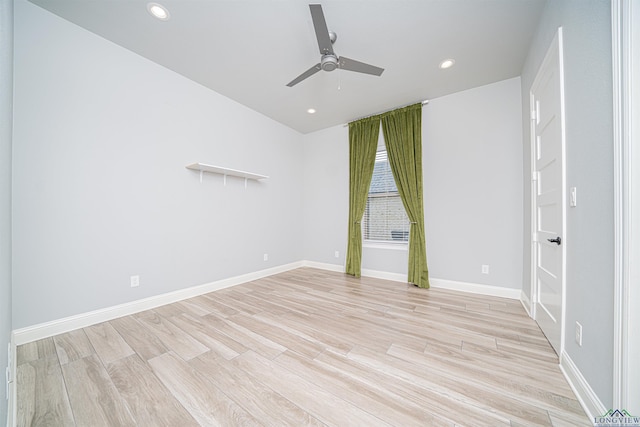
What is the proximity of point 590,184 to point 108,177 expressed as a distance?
150 inches

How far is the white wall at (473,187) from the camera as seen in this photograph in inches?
107

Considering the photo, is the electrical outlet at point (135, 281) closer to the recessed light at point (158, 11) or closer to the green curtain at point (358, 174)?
the recessed light at point (158, 11)

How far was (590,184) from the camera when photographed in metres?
1.12

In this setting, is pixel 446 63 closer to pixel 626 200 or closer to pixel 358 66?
pixel 358 66

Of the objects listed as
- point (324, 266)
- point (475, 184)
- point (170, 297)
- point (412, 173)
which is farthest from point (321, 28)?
point (324, 266)

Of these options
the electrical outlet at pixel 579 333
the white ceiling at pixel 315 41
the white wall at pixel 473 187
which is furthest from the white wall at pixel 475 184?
the electrical outlet at pixel 579 333

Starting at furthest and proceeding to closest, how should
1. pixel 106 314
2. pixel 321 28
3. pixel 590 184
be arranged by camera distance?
pixel 106 314
pixel 321 28
pixel 590 184

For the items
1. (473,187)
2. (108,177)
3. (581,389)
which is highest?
(473,187)

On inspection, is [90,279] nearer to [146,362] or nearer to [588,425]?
[146,362]

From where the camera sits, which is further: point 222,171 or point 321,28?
point 222,171

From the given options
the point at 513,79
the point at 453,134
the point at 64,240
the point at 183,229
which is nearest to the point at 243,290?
the point at 183,229

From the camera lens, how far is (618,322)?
891mm

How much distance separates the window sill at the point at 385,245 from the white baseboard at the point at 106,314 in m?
2.30

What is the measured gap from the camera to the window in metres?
3.60
